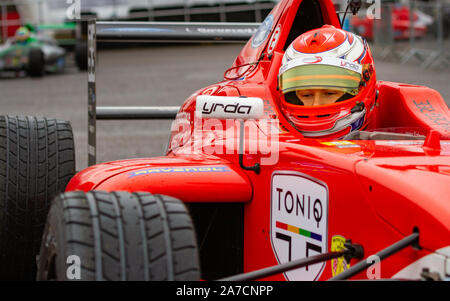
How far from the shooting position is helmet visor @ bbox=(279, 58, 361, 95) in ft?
12.0

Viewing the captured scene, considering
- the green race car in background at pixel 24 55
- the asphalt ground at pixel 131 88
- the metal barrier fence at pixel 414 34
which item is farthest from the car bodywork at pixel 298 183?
the green race car in background at pixel 24 55

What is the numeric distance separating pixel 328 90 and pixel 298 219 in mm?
1006

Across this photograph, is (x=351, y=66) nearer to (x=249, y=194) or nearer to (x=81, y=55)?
(x=249, y=194)

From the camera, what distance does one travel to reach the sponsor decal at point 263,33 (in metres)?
4.60

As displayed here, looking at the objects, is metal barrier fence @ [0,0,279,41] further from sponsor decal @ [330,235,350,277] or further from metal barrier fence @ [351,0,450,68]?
sponsor decal @ [330,235,350,277]

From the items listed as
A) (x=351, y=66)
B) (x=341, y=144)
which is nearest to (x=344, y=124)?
(x=351, y=66)

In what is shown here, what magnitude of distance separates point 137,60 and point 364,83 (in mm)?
18748

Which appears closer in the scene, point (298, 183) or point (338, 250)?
point (338, 250)

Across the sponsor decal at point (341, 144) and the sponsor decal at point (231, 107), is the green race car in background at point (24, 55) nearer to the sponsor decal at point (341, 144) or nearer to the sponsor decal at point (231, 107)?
the sponsor decal at point (231, 107)

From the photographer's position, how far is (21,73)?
20.3m

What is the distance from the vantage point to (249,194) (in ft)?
10.3

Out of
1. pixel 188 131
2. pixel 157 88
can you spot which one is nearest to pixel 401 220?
pixel 188 131

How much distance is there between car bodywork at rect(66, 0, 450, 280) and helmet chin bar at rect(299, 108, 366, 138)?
0.28ft

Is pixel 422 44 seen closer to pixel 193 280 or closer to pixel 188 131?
pixel 188 131
